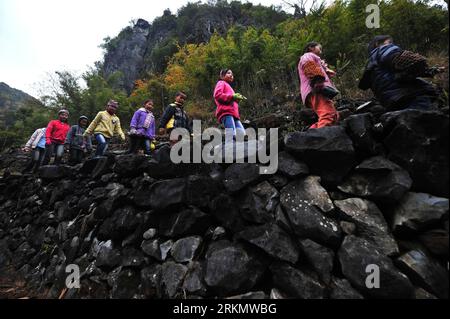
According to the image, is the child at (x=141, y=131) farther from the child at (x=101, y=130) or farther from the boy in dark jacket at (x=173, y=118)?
the child at (x=101, y=130)

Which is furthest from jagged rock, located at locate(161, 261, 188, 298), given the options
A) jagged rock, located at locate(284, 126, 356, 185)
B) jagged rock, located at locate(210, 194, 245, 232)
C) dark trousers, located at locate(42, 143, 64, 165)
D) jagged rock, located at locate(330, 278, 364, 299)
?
dark trousers, located at locate(42, 143, 64, 165)

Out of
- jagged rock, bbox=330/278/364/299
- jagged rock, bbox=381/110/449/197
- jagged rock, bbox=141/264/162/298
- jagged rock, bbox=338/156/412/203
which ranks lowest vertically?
jagged rock, bbox=141/264/162/298

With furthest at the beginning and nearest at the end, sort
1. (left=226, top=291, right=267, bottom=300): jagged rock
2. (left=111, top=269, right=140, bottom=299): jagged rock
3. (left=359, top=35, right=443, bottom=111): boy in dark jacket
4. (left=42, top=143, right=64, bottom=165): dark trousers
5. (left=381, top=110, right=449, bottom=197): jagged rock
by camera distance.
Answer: (left=42, top=143, right=64, bottom=165): dark trousers < (left=111, top=269, right=140, bottom=299): jagged rock < (left=359, top=35, right=443, bottom=111): boy in dark jacket < (left=226, top=291, right=267, bottom=300): jagged rock < (left=381, top=110, right=449, bottom=197): jagged rock

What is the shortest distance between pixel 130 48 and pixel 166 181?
48629 mm

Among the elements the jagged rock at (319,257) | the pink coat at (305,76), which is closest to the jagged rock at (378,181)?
the jagged rock at (319,257)

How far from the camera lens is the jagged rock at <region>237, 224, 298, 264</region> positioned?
2619 millimetres

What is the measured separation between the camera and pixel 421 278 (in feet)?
7.06

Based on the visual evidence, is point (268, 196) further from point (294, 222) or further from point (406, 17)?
point (406, 17)

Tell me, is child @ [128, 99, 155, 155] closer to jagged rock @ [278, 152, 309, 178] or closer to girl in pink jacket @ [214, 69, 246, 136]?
girl in pink jacket @ [214, 69, 246, 136]

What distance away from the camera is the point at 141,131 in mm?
5531

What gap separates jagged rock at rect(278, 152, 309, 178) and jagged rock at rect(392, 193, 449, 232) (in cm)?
95

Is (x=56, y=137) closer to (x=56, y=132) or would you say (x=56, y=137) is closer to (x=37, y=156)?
(x=56, y=132)

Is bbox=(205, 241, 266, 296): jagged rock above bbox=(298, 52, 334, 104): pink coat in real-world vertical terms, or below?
below

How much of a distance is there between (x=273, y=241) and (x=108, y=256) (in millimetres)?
2585
